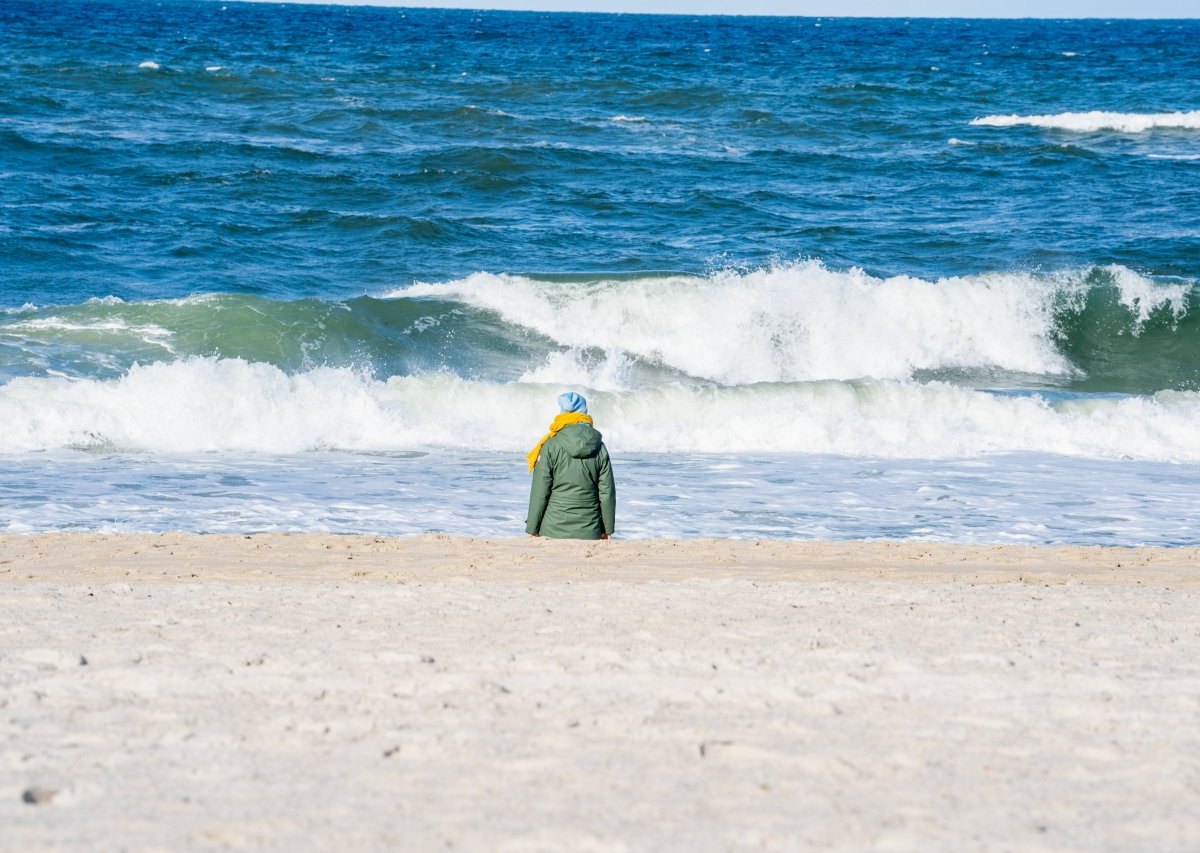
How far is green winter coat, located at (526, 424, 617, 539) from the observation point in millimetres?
7805

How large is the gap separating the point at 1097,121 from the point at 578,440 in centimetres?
3095

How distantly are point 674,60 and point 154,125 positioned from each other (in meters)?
25.5

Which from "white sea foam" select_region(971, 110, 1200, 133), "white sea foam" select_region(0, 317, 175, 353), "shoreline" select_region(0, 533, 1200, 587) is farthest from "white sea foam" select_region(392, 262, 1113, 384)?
"white sea foam" select_region(971, 110, 1200, 133)

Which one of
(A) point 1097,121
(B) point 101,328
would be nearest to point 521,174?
(B) point 101,328

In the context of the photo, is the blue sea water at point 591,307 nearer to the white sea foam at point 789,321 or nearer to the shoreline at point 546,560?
the white sea foam at point 789,321

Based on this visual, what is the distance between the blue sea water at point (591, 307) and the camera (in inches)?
424

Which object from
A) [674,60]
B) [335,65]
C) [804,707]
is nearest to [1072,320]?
[804,707]

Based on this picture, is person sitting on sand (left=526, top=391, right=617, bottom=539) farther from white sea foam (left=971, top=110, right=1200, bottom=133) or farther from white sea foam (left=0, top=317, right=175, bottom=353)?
white sea foam (left=971, top=110, right=1200, bottom=133)

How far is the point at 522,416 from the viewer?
44.2 ft

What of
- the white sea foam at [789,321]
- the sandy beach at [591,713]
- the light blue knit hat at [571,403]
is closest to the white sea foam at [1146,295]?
the white sea foam at [789,321]

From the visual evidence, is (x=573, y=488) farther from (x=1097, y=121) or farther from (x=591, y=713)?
(x=1097, y=121)

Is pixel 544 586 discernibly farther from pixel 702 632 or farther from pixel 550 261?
pixel 550 261

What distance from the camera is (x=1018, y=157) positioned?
28.9m

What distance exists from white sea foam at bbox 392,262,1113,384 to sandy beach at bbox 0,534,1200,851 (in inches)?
404
